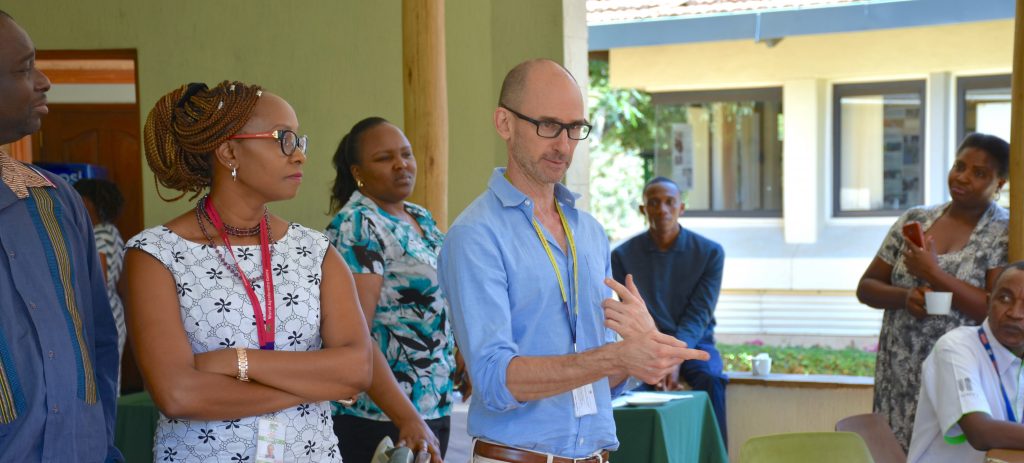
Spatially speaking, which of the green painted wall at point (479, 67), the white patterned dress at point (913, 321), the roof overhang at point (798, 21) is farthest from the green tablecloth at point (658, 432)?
the roof overhang at point (798, 21)

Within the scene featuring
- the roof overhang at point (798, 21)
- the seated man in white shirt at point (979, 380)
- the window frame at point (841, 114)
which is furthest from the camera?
the window frame at point (841, 114)

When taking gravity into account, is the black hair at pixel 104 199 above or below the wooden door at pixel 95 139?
below

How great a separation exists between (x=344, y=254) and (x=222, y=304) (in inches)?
48.3

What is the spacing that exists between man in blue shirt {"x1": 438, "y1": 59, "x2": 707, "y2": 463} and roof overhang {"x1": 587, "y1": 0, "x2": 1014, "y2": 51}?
24.6ft

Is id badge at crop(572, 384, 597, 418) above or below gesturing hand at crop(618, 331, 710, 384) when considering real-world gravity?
below

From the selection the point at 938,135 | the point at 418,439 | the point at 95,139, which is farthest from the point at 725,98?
the point at 418,439

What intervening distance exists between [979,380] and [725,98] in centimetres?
906

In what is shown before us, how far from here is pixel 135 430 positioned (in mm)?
5000

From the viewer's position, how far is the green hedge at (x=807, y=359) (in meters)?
10.2

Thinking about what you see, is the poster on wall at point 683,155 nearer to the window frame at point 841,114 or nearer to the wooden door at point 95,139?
the window frame at point 841,114

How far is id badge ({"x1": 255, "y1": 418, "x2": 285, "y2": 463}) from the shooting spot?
2.40m

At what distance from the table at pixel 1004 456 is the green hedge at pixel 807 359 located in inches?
231

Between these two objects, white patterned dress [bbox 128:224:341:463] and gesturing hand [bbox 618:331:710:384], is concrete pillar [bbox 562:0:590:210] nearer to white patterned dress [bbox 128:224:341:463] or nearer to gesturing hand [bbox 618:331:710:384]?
white patterned dress [bbox 128:224:341:463]

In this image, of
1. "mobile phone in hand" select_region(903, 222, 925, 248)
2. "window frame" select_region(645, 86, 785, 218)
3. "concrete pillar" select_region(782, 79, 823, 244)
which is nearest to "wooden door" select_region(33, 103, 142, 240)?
"window frame" select_region(645, 86, 785, 218)
